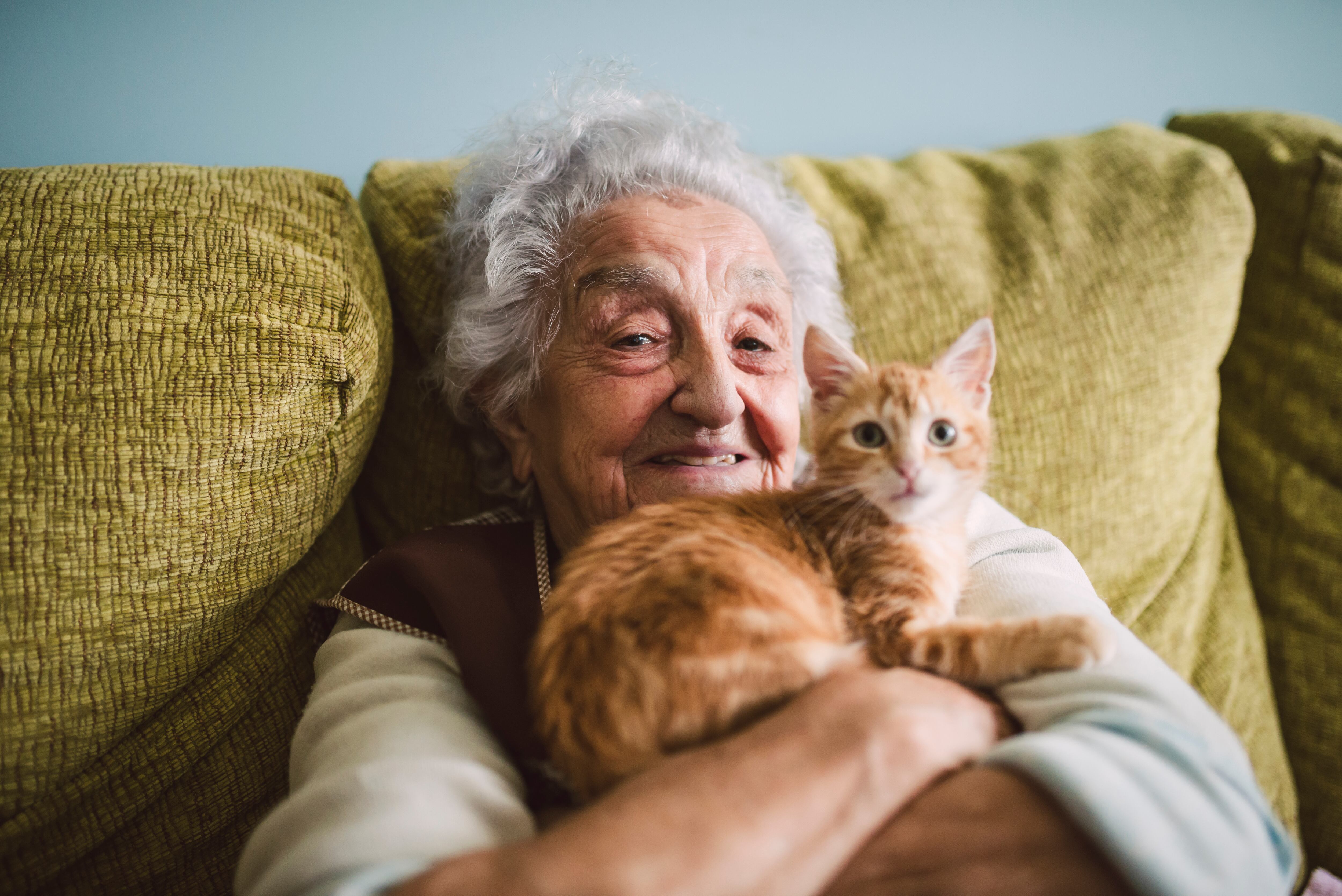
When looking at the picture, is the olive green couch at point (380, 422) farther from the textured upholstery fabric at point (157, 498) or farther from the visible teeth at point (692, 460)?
the visible teeth at point (692, 460)

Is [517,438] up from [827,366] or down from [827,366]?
down

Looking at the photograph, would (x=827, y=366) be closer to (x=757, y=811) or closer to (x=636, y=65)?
(x=757, y=811)

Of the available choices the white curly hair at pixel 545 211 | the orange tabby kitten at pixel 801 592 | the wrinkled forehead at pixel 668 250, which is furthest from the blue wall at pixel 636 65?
the orange tabby kitten at pixel 801 592

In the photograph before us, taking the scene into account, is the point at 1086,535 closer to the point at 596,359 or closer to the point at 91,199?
the point at 596,359

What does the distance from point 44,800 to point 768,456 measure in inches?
44.8

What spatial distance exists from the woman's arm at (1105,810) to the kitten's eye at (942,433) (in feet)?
1.01

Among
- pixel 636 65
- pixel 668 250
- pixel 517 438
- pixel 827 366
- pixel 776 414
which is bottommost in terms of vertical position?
pixel 517 438

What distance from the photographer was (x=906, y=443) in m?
0.91

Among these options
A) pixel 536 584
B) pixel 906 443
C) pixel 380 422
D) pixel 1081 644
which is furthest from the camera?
pixel 380 422

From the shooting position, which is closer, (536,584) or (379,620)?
(379,620)

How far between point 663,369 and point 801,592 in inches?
18.5

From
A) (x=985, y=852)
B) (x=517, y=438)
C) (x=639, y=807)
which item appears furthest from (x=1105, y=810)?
(x=517, y=438)

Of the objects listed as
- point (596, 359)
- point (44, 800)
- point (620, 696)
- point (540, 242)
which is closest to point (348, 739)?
point (620, 696)

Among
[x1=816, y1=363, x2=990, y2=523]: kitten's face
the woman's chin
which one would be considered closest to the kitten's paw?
[x1=816, y1=363, x2=990, y2=523]: kitten's face
